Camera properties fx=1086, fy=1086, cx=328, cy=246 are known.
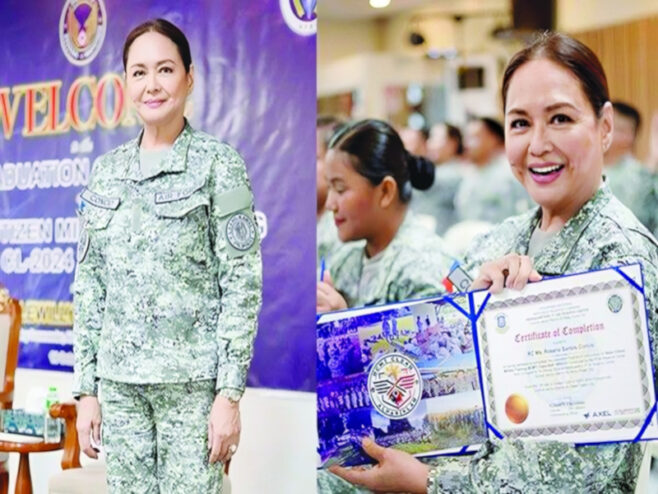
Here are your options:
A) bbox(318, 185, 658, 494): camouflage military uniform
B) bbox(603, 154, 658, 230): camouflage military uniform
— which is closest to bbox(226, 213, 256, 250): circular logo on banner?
bbox(318, 185, 658, 494): camouflage military uniform

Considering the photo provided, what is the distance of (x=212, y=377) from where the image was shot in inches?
120

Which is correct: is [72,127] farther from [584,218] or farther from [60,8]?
[584,218]

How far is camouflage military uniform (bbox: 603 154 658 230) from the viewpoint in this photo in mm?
2850

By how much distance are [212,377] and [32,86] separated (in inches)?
83.5

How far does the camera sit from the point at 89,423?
10.3ft

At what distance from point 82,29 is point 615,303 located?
2.81 m

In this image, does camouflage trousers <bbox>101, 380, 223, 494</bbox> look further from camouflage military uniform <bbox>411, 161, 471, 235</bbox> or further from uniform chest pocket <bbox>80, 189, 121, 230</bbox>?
camouflage military uniform <bbox>411, 161, 471, 235</bbox>

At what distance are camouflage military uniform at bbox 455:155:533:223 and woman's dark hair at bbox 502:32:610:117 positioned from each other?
0.39m

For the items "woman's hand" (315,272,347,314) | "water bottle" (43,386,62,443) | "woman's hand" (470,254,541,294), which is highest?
"woman's hand" (315,272,347,314)

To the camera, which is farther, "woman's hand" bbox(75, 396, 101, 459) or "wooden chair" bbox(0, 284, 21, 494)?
"wooden chair" bbox(0, 284, 21, 494)

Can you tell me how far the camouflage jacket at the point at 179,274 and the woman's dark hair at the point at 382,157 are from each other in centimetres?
53

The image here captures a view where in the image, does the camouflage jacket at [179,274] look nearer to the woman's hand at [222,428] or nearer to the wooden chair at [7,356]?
the woman's hand at [222,428]

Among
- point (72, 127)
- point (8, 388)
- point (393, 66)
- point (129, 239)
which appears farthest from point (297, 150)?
point (8, 388)

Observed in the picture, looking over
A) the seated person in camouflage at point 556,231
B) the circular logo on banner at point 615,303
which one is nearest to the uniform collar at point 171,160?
the seated person in camouflage at point 556,231
